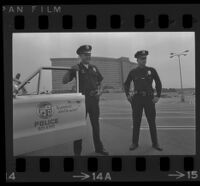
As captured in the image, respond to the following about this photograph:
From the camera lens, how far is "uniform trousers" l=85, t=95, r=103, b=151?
4.96 meters

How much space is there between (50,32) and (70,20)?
34 cm

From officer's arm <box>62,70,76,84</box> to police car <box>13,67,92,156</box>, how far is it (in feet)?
0.20

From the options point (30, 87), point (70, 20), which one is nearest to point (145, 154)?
point (30, 87)

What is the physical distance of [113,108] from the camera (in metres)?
4.96

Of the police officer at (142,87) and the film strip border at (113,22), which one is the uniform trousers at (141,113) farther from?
the film strip border at (113,22)

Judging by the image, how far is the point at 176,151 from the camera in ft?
16.5

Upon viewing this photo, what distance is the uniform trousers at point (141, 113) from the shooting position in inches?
197

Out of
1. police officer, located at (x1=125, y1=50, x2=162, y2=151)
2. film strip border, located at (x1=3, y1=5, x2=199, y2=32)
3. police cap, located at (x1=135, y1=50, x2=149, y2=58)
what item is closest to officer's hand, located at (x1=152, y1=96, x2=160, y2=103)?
police officer, located at (x1=125, y1=50, x2=162, y2=151)

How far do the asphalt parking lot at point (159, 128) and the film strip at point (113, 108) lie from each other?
29 mm

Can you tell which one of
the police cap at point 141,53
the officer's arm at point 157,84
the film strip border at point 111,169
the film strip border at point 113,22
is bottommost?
the film strip border at point 111,169

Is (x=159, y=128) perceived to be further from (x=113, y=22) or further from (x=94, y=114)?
(x=113, y=22)

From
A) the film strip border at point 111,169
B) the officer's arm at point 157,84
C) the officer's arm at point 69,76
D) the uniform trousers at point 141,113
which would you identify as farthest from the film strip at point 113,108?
the officer's arm at point 157,84

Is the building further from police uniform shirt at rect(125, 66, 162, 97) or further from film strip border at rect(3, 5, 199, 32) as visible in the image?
film strip border at rect(3, 5, 199, 32)
